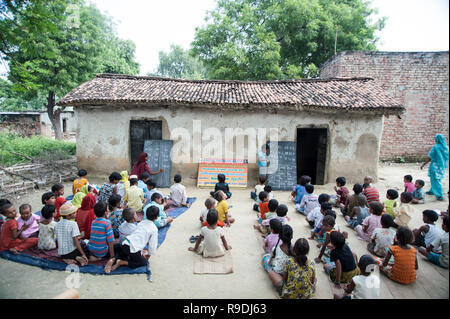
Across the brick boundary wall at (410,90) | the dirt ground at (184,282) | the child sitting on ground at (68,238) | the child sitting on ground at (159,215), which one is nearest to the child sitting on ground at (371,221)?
the dirt ground at (184,282)

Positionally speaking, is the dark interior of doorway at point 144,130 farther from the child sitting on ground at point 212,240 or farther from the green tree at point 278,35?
the green tree at point 278,35

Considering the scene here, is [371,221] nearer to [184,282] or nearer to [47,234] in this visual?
[184,282]

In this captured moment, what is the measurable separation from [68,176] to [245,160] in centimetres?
617

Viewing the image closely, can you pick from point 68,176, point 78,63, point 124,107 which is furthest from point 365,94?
point 78,63

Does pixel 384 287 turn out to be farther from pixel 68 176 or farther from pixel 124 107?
pixel 68 176

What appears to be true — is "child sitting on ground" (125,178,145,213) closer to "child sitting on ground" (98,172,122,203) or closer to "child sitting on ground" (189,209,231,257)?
"child sitting on ground" (98,172,122,203)

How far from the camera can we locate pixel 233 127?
28.3 ft

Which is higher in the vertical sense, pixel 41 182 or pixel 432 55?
pixel 432 55

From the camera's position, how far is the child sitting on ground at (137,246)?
3.66 meters

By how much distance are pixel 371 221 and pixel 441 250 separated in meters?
1.00

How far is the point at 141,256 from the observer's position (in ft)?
12.3

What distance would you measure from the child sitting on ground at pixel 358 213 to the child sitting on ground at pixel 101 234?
454 centimetres

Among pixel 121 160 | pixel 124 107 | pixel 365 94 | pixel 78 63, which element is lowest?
pixel 121 160

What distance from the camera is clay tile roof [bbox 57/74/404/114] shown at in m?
8.16
